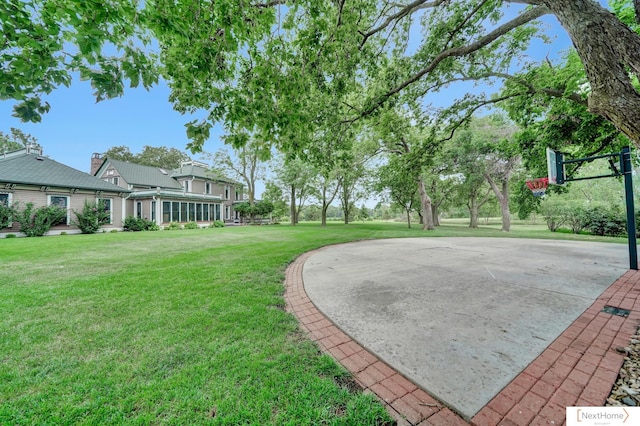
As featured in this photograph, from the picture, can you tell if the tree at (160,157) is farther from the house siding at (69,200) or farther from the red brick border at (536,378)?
the red brick border at (536,378)

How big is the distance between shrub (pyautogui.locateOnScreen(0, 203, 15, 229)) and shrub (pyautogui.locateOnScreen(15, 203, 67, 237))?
0.25 meters

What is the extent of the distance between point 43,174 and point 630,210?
26.5m

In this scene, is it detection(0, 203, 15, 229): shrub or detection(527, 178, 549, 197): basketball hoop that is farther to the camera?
detection(0, 203, 15, 229): shrub

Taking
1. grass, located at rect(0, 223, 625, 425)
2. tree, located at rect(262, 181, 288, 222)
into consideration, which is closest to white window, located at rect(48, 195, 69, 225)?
grass, located at rect(0, 223, 625, 425)

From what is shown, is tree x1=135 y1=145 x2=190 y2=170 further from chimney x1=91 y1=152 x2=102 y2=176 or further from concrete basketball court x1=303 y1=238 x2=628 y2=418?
concrete basketball court x1=303 y1=238 x2=628 y2=418

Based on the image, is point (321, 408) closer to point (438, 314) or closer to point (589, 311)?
point (438, 314)

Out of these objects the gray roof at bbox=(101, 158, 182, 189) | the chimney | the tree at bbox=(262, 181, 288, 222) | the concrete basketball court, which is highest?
the chimney

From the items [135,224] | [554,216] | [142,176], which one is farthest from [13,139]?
[554,216]

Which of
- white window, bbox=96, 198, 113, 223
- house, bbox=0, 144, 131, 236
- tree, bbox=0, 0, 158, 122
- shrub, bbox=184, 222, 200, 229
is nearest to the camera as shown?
tree, bbox=0, 0, 158, 122

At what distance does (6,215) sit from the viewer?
12.7m

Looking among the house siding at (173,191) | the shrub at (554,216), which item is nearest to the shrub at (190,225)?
the house siding at (173,191)

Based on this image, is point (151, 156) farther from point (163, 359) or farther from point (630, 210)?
point (630, 210)

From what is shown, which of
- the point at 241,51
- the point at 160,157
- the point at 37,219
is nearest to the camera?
the point at 241,51

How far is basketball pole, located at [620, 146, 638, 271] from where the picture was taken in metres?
4.63
